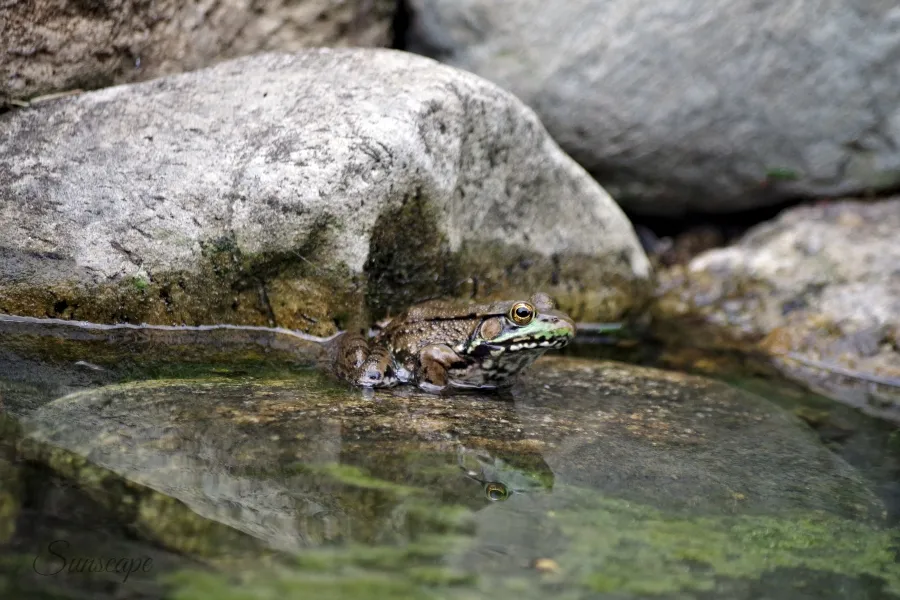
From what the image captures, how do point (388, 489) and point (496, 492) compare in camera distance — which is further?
point (496, 492)

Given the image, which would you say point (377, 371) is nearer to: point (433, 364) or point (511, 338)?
point (433, 364)

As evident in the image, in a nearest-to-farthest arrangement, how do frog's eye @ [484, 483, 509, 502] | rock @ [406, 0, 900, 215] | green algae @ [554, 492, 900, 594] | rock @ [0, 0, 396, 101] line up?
green algae @ [554, 492, 900, 594]
frog's eye @ [484, 483, 509, 502]
rock @ [0, 0, 396, 101]
rock @ [406, 0, 900, 215]

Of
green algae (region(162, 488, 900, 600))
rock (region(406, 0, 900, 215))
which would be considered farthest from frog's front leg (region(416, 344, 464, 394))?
rock (region(406, 0, 900, 215))

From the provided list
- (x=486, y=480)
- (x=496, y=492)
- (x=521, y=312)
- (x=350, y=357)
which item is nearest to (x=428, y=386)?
(x=350, y=357)

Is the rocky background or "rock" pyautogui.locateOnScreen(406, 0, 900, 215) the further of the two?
"rock" pyautogui.locateOnScreen(406, 0, 900, 215)

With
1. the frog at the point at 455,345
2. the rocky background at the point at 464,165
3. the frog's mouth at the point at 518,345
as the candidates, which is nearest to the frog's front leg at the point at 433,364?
the frog at the point at 455,345

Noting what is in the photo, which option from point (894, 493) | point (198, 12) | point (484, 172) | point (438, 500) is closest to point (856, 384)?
point (894, 493)

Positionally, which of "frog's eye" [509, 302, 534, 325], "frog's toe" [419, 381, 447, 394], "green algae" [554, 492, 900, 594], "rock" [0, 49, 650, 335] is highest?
"rock" [0, 49, 650, 335]

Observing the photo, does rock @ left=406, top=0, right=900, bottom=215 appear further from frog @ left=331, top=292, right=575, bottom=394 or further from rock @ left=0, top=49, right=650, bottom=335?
frog @ left=331, top=292, right=575, bottom=394
